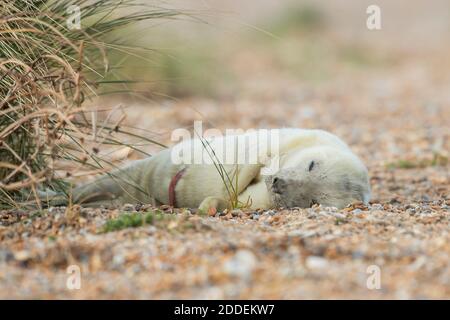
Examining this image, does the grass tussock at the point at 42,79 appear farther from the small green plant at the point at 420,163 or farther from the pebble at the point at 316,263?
the small green plant at the point at 420,163

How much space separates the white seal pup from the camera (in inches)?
163

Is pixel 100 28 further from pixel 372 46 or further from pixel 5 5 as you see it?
pixel 372 46

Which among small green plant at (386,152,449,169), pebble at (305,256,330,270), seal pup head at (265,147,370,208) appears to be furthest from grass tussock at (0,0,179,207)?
small green plant at (386,152,449,169)

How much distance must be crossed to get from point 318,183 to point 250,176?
0.40 meters

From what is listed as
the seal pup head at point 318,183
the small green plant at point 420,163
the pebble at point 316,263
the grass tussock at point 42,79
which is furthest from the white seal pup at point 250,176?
the small green plant at point 420,163

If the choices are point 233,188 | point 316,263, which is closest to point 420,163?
point 233,188

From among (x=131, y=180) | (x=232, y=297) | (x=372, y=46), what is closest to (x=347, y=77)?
(x=372, y=46)

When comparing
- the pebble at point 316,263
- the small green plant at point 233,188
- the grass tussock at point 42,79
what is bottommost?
the pebble at point 316,263

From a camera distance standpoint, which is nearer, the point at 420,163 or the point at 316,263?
the point at 316,263

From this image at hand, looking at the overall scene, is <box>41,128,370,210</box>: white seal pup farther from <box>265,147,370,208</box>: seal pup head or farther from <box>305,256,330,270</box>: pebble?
<box>305,256,330,270</box>: pebble

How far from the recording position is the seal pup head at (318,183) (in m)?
4.14

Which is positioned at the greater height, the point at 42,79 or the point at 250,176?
the point at 42,79

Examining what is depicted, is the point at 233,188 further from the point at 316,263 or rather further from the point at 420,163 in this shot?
the point at 420,163

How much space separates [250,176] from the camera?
14.3ft
